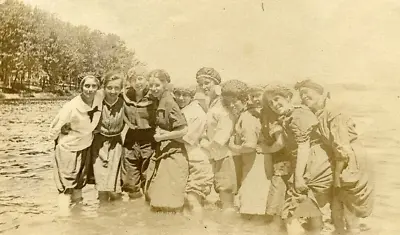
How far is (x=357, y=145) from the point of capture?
61.6 inches

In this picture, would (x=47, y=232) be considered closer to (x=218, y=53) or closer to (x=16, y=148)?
(x=16, y=148)

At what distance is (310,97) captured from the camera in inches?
62.0

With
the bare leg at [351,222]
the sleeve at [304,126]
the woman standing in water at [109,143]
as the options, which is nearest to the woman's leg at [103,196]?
the woman standing in water at [109,143]

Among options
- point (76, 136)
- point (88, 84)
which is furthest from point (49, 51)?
point (76, 136)

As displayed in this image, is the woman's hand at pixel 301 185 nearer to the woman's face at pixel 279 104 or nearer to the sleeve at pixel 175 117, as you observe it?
the woman's face at pixel 279 104

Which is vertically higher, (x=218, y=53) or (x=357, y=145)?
(x=218, y=53)

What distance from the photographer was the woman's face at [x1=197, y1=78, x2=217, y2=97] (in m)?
1.61

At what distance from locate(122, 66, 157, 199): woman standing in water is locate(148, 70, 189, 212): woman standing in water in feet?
0.07

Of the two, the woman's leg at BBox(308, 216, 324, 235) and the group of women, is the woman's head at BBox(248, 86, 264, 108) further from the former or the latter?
the woman's leg at BBox(308, 216, 324, 235)

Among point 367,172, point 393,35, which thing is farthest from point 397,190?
point 393,35

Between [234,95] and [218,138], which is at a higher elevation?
[234,95]

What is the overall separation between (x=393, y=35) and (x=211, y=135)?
0.58 m

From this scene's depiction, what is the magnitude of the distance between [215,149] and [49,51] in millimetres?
566

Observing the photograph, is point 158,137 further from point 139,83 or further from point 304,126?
point 304,126
